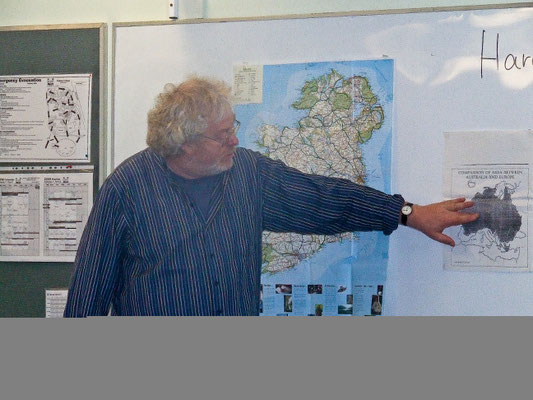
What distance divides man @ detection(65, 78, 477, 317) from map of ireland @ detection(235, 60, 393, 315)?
0.09m

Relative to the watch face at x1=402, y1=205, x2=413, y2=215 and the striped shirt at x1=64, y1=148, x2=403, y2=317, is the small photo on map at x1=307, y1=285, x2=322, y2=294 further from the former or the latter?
the watch face at x1=402, y1=205, x2=413, y2=215

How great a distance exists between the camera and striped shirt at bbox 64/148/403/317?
5.33 ft

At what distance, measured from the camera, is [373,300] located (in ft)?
5.82

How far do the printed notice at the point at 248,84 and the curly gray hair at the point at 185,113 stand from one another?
0.18 ft

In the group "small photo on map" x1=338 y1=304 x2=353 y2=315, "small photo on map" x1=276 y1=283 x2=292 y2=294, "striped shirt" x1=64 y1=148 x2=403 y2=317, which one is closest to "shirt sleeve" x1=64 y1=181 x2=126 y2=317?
"striped shirt" x1=64 y1=148 x2=403 y2=317

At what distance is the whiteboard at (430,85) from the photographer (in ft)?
5.60

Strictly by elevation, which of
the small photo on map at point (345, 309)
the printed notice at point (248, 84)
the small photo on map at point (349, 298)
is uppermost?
the printed notice at point (248, 84)

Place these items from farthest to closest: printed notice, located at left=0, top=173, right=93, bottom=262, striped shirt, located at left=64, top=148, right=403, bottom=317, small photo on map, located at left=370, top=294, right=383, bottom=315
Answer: printed notice, located at left=0, top=173, right=93, bottom=262, small photo on map, located at left=370, top=294, right=383, bottom=315, striped shirt, located at left=64, top=148, right=403, bottom=317

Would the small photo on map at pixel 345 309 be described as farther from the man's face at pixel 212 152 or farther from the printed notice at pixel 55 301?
the printed notice at pixel 55 301

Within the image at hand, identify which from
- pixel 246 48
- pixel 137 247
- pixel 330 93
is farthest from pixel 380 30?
pixel 137 247

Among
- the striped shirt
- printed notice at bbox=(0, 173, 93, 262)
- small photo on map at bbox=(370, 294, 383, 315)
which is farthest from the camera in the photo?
printed notice at bbox=(0, 173, 93, 262)

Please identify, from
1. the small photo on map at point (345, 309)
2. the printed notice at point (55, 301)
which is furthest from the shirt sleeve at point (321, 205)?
the printed notice at point (55, 301)

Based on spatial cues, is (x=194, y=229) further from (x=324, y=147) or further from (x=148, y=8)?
(x=148, y=8)

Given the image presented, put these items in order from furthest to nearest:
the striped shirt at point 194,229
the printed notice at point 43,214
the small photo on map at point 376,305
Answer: the printed notice at point 43,214, the small photo on map at point 376,305, the striped shirt at point 194,229
